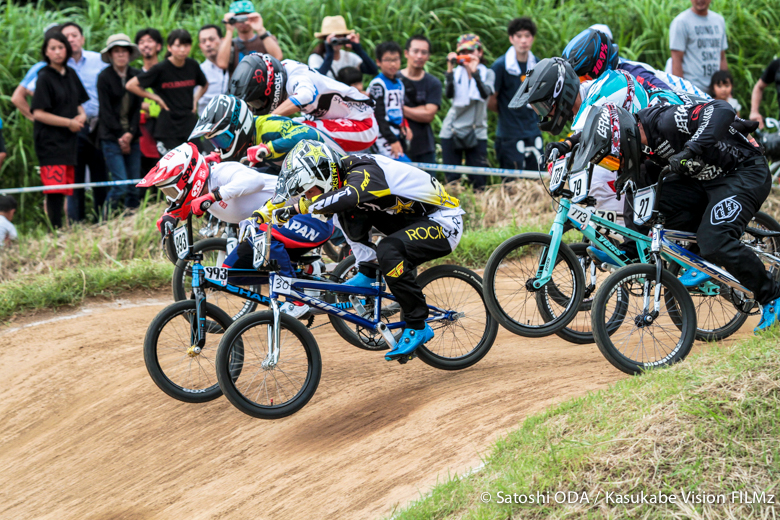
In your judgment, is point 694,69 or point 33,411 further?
point 694,69

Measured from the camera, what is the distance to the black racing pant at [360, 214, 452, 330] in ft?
19.1

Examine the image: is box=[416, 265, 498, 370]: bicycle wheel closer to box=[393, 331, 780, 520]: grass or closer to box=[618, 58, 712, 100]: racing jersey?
box=[393, 331, 780, 520]: grass

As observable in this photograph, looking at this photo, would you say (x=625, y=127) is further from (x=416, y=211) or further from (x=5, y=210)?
(x=5, y=210)

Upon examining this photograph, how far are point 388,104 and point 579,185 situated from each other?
16.8 ft

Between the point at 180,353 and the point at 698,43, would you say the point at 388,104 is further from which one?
the point at 180,353

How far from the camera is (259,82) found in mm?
7773

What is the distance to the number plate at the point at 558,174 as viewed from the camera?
19.1ft

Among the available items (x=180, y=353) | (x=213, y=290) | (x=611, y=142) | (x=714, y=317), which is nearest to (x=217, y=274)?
(x=213, y=290)

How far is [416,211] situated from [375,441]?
1767 millimetres

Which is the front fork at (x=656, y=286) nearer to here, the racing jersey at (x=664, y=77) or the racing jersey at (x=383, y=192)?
the racing jersey at (x=383, y=192)

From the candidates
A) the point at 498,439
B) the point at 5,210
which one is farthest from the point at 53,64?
the point at 498,439

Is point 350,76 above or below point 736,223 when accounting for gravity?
above

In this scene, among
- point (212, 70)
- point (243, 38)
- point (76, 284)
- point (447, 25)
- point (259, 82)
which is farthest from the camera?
point (447, 25)

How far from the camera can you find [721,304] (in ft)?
21.3
